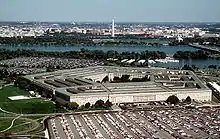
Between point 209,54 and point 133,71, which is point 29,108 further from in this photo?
point 209,54

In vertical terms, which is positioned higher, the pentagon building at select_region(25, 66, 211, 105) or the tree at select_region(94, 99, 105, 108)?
the pentagon building at select_region(25, 66, 211, 105)

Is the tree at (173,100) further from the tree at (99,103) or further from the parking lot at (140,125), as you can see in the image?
the tree at (99,103)

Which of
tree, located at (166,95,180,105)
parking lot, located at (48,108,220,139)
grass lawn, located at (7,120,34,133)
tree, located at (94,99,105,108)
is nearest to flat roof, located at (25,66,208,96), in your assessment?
tree, located at (94,99,105,108)

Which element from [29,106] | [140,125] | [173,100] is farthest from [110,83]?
[140,125]

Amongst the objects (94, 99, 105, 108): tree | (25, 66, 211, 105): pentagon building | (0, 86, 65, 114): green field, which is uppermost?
(25, 66, 211, 105): pentagon building

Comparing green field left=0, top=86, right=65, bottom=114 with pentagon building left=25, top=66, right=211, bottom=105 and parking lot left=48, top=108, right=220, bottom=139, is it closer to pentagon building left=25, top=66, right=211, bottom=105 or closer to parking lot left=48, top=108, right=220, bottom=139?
pentagon building left=25, top=66, right=211, bottom=105

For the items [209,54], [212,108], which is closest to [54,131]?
[212,108]

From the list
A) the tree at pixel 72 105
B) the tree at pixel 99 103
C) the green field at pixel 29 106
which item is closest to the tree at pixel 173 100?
the tree at pixel 99 103
